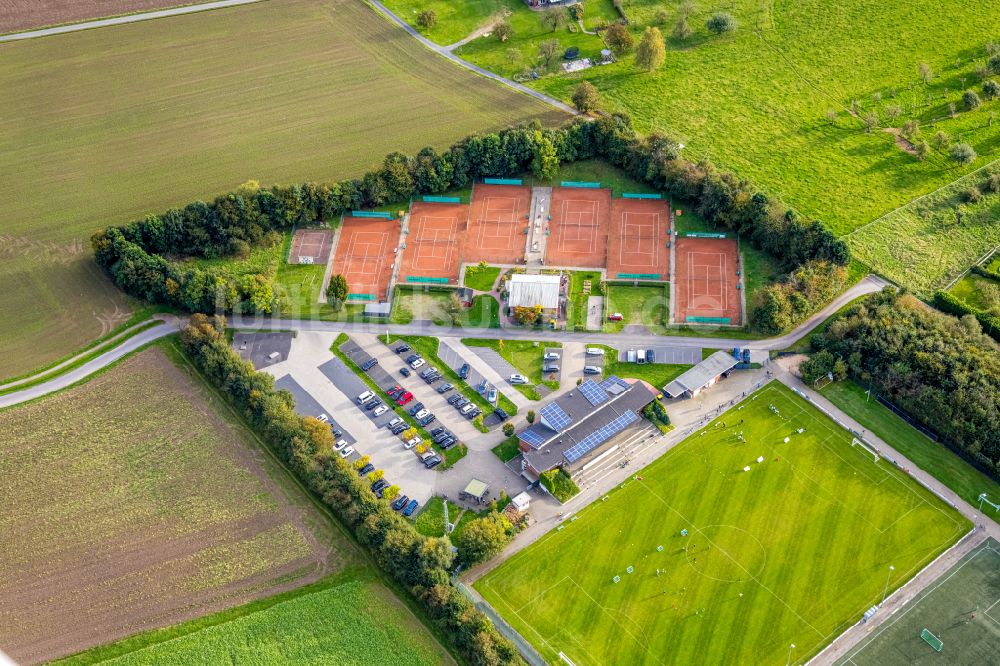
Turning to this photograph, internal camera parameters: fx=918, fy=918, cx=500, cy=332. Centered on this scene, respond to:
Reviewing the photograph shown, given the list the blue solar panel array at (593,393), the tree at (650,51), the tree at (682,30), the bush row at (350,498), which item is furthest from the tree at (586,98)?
the bush row at (350,498)

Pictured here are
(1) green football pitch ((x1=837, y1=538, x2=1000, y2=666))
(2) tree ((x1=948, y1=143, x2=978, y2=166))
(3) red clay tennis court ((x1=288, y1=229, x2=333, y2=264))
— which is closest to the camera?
(1) green football pitch ((x1=837, y1=538, x2=1000, y2=666))

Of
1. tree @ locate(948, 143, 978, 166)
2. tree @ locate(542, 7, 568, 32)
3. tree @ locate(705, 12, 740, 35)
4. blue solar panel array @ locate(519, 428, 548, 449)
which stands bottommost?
blue solar panel array @ locate(519, 428, 548, 449)

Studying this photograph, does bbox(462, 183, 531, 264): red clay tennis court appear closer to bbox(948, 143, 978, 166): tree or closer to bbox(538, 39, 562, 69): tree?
bbox(538, 39, 562, 69): tree

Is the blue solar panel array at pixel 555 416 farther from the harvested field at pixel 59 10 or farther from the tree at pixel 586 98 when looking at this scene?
the harvested field at pixel 59 10

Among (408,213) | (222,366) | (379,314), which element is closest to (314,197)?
(408,213)

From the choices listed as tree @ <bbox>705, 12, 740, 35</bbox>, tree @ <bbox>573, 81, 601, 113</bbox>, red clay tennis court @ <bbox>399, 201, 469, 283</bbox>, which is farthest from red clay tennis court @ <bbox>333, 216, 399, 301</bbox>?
tree @ <bbox>705, 12, 740, 35</bbox>

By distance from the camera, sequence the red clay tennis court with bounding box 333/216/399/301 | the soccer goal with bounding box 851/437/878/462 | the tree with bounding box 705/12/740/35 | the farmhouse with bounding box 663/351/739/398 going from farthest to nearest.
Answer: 1. the tree with bounding box 705/12/740/35
2. the red clay tennis court with bounding box 333/216/399/301
3. the farmhouse with bounding box 663/351/739/398
4. the soccer goal with bounding box 851/437/878/462
